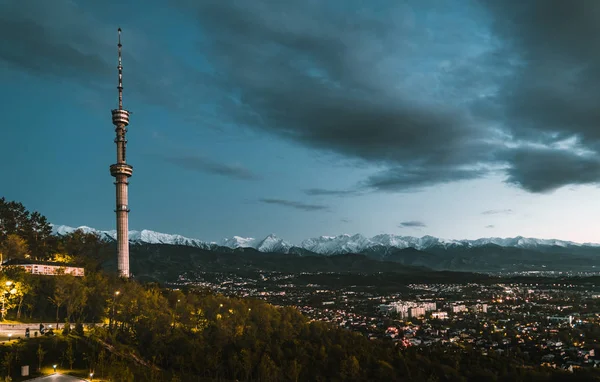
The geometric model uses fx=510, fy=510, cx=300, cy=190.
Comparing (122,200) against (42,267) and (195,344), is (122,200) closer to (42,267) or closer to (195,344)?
(42,267)

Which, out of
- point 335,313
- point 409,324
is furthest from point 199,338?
point 335,313

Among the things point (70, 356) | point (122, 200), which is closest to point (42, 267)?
point (122, 200)

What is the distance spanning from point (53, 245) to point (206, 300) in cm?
4424

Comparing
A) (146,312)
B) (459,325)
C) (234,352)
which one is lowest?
(459,325)

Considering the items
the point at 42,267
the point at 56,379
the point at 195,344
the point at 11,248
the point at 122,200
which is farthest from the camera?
the point at 122,200

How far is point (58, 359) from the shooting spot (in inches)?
2351

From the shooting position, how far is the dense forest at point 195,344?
68125 millimetres

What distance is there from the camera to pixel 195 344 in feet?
267

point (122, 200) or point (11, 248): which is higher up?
point (122, 200)

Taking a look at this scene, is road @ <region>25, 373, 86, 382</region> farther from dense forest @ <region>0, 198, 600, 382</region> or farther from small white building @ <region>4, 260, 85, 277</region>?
small white building @ <region>4, 260, 85, 277</region>

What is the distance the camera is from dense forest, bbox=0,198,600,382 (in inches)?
2682

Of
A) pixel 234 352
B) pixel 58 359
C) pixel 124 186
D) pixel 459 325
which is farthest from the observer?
pixel 459 325

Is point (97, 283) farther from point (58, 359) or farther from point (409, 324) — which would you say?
point (409, 324)

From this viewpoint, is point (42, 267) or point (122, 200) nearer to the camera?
point (42, 267)
